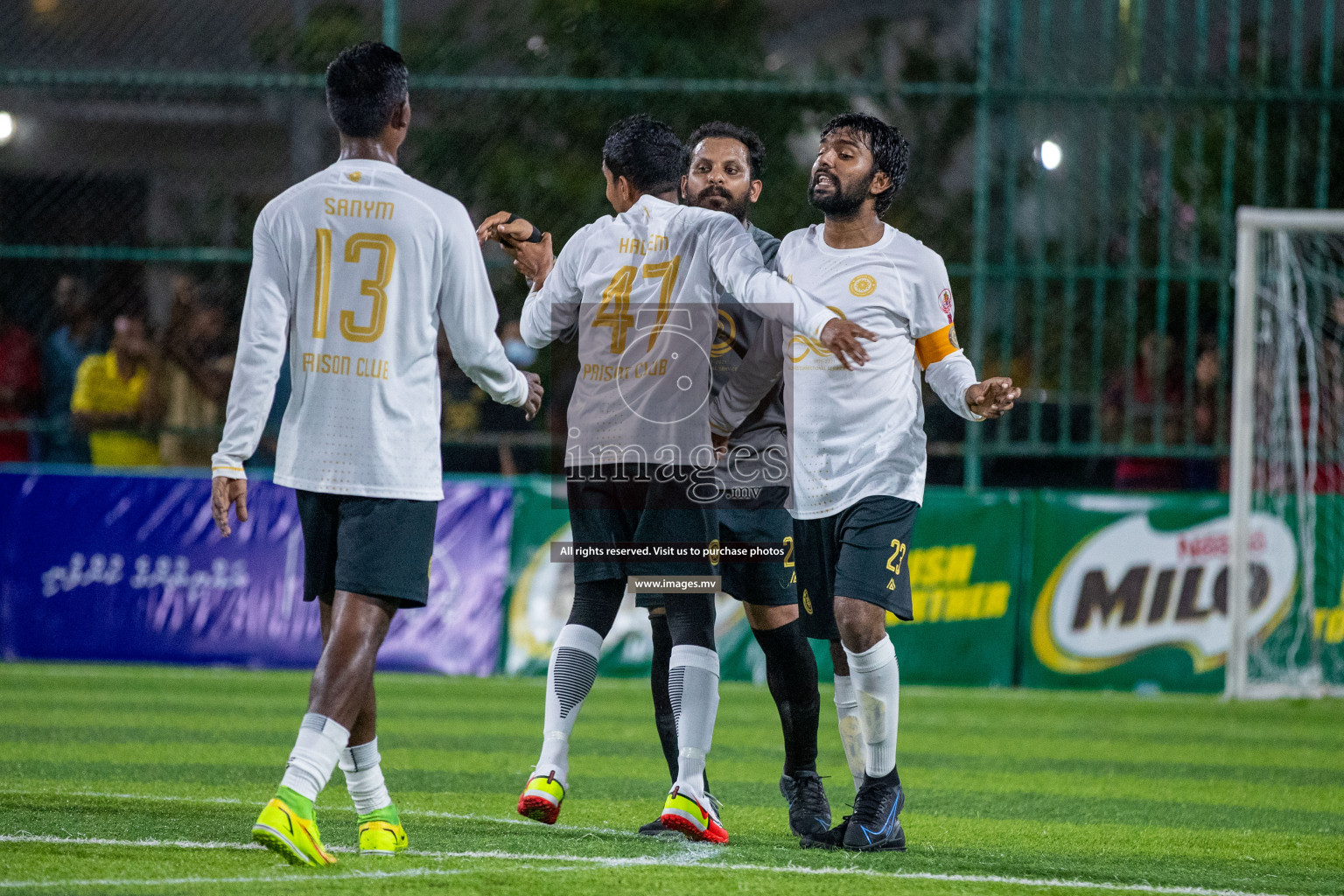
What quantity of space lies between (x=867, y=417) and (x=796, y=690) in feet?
3.32

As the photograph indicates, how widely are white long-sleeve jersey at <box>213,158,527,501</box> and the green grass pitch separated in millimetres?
1098

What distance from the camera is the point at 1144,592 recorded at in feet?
35.3

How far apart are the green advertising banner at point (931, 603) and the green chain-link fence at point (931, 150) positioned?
480 millimetres

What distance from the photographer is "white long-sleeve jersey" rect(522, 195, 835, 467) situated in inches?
199

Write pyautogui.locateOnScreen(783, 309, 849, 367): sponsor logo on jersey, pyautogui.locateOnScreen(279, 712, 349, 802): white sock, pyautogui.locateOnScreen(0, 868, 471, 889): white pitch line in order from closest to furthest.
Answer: pyautogui.locateOnScreen(0, 868, 471, 889): white pitch line, pyautogui.locateOnScreen(279, 712, 349, 802): white sock, pyautogui.locateOnScreen(783, 309, 849, 367): sponsor logo on jersey

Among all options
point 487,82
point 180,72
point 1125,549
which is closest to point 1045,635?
point 1125,549

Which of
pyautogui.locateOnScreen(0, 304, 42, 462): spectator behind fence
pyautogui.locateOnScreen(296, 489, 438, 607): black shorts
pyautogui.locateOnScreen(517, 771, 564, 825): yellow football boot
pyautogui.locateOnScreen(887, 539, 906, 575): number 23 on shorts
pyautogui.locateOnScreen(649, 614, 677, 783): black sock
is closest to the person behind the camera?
pyautogui.locateOnScreen(296, 489, 438, 607): black shorts

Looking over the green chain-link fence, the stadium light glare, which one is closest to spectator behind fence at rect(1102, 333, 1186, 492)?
the green chain-link fence

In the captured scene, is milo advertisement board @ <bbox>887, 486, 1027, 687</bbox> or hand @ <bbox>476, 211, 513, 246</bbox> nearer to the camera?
hand @ <bbox>476, 211, 513, 246</bbox>

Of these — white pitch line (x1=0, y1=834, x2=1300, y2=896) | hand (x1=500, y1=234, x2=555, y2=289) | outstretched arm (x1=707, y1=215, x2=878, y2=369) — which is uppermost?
hand (x1=500, y1=234, x2=555, y2=289)

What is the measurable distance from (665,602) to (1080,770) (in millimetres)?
3177

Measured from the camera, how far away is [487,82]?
11.6m

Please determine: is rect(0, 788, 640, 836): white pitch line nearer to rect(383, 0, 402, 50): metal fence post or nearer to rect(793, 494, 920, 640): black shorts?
rect(793, 494, 920, 640): black shorts

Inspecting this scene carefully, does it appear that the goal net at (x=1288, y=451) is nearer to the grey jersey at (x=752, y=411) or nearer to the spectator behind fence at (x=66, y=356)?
the grey jersey at (x=752, y=411)
